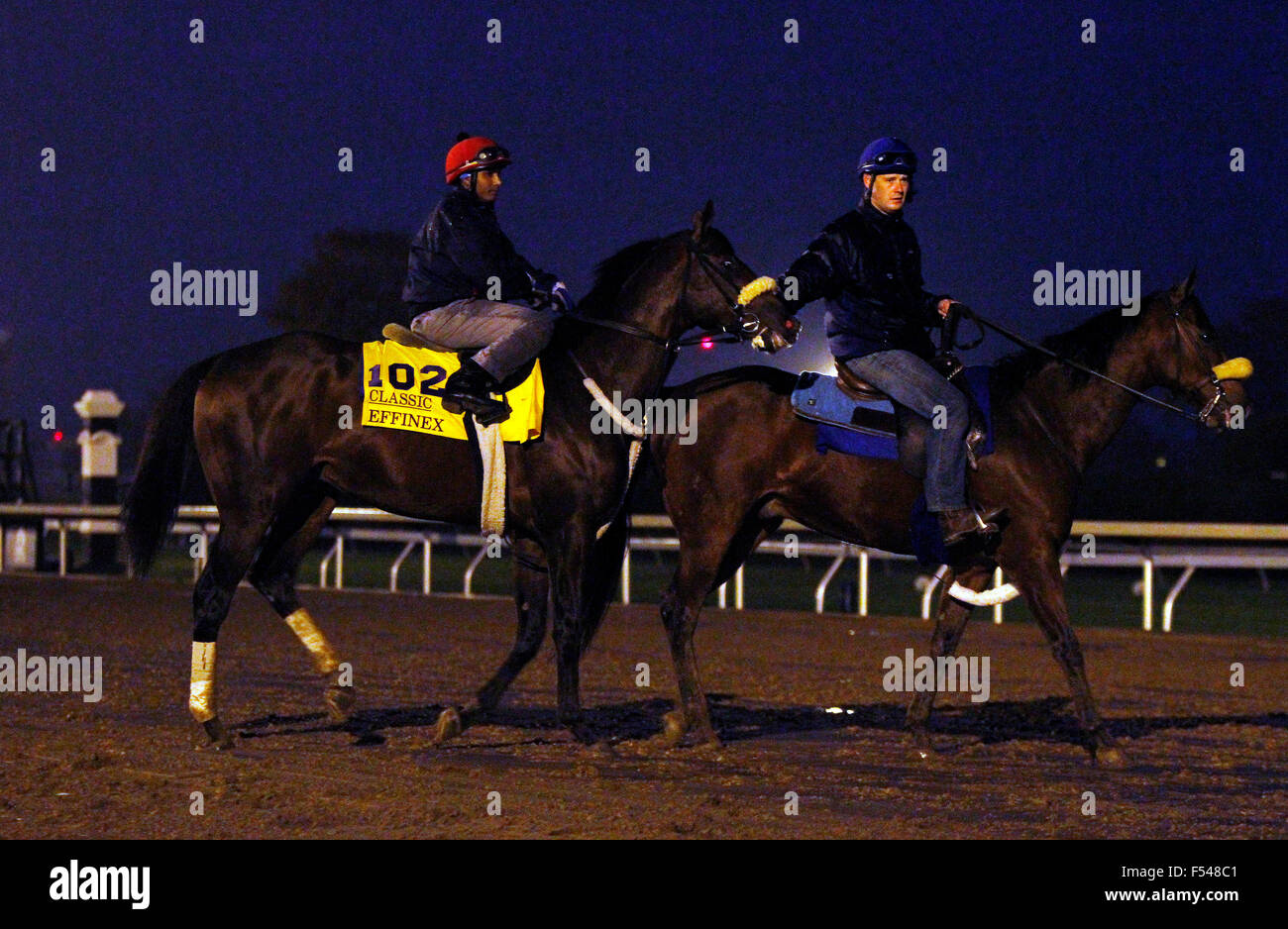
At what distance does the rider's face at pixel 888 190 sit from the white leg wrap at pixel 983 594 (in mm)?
1802

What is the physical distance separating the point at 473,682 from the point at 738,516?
110 inches

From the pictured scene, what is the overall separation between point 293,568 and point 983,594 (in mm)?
3401

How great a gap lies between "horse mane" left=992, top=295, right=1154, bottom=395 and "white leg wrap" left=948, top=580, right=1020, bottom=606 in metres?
0.96

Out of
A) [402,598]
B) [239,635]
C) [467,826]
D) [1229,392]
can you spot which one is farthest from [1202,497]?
[467,826]

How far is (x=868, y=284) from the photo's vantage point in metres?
7.91

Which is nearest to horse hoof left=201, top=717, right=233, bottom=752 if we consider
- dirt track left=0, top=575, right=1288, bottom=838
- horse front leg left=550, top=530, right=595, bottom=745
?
dirt track left=0, top=575, right=1288, bottom=838

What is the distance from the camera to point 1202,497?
28.3 m

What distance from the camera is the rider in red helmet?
7867 millimetres

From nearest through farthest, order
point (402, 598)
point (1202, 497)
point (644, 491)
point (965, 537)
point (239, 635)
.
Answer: point (965, 537) < point (239, 635) < point (402, 598) < point (1202, 497) < point (644, 491)

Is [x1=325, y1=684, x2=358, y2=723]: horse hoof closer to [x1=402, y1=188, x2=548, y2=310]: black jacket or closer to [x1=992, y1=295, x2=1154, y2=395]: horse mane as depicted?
[x1=402, y1=188, x2=548, y2=310]: black jacket

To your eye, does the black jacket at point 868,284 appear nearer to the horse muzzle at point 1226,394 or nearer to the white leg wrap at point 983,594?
the white leg wrap at point 983,594

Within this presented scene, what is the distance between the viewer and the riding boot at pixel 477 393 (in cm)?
785

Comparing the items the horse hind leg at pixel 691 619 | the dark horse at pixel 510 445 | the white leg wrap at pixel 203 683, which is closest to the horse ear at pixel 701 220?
the dark horse at pixel 510 445
